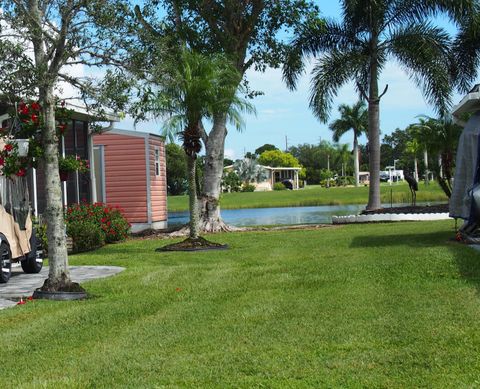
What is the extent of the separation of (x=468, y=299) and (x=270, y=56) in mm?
17213

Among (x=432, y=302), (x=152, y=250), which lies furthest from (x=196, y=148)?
(x=432, y=302)

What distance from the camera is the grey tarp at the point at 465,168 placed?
12.6 meters

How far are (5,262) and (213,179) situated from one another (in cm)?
1156

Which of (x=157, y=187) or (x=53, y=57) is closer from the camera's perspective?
(x=53, y=57)

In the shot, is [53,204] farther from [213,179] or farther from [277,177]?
[277,177]

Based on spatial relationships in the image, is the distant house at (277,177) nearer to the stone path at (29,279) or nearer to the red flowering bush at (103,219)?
the red flowering bush at (103,219)

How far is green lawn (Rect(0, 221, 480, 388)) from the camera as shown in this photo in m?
5.23

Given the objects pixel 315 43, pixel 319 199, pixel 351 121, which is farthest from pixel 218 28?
pixel 351 121

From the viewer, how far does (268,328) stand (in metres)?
6.75

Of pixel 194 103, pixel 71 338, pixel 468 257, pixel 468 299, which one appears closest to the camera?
pixel 71 338

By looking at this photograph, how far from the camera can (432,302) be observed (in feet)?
24.4

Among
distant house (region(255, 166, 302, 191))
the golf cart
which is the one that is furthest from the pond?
distant house (region(255, 166, 302, 191))

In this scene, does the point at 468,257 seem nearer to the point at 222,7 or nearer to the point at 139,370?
the point at 139,370

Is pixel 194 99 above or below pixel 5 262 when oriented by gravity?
above
